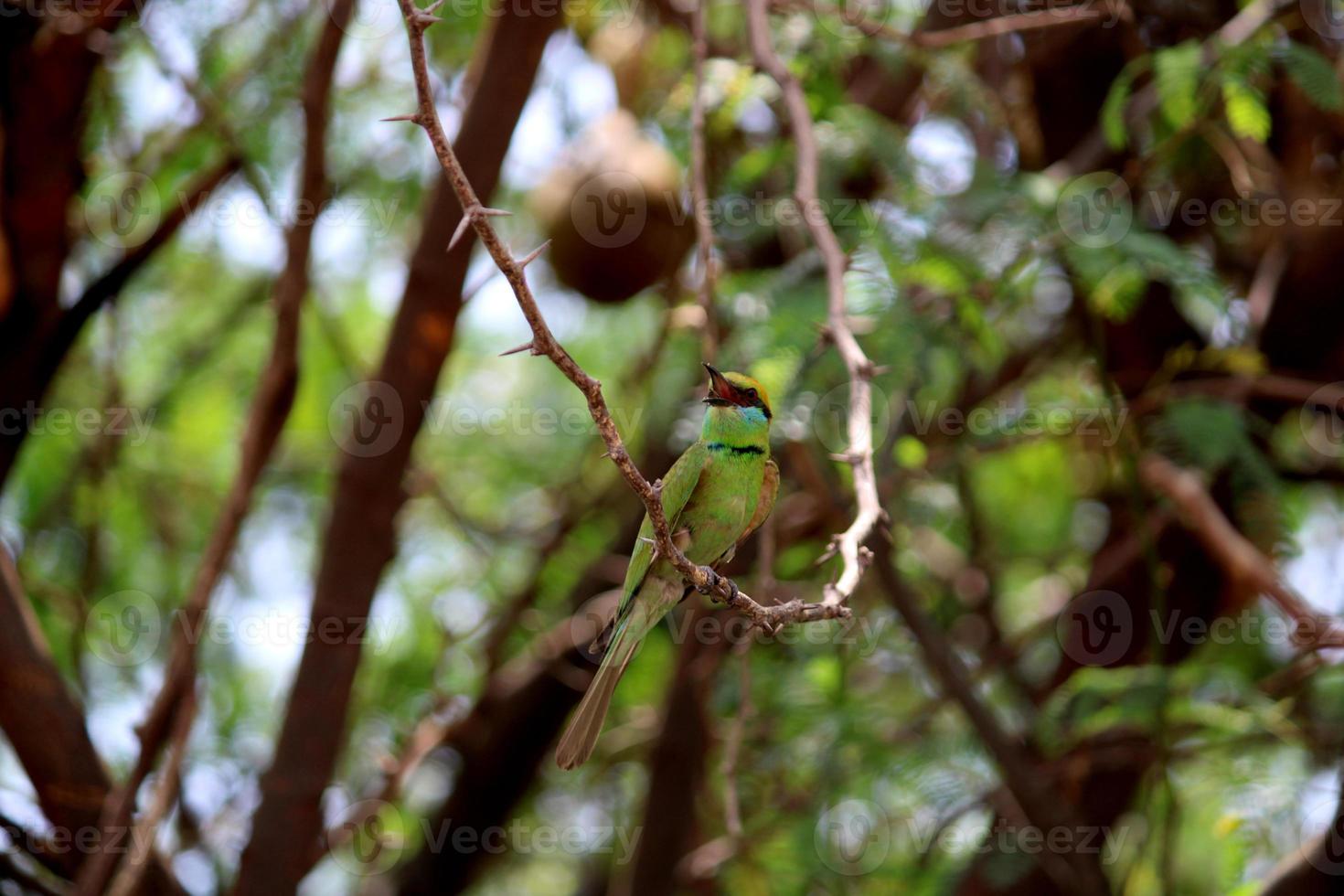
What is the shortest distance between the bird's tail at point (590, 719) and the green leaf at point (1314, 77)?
2.86m

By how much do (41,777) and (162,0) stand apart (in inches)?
112

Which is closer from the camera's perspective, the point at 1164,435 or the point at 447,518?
the point at 1164,435

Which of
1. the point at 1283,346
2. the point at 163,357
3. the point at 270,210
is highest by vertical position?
the point at 270,210

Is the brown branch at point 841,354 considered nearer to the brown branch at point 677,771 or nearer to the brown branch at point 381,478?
the brown branch at point 381,478


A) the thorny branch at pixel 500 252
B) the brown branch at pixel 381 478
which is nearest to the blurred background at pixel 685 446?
the brown branch at pixel 381 478

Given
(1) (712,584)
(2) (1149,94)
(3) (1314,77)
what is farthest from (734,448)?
(2) (1149,94)

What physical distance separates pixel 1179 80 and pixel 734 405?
1955 millimetres

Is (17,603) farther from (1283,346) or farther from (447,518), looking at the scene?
(1283,346)

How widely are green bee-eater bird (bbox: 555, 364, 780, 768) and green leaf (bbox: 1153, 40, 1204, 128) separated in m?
1.83

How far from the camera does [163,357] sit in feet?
20.6

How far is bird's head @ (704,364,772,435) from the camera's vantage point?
3250 mm

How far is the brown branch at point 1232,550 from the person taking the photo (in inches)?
151

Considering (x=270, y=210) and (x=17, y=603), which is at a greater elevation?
(x=270, y=210)

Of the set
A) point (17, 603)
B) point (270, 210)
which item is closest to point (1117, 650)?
point (270, 210)
